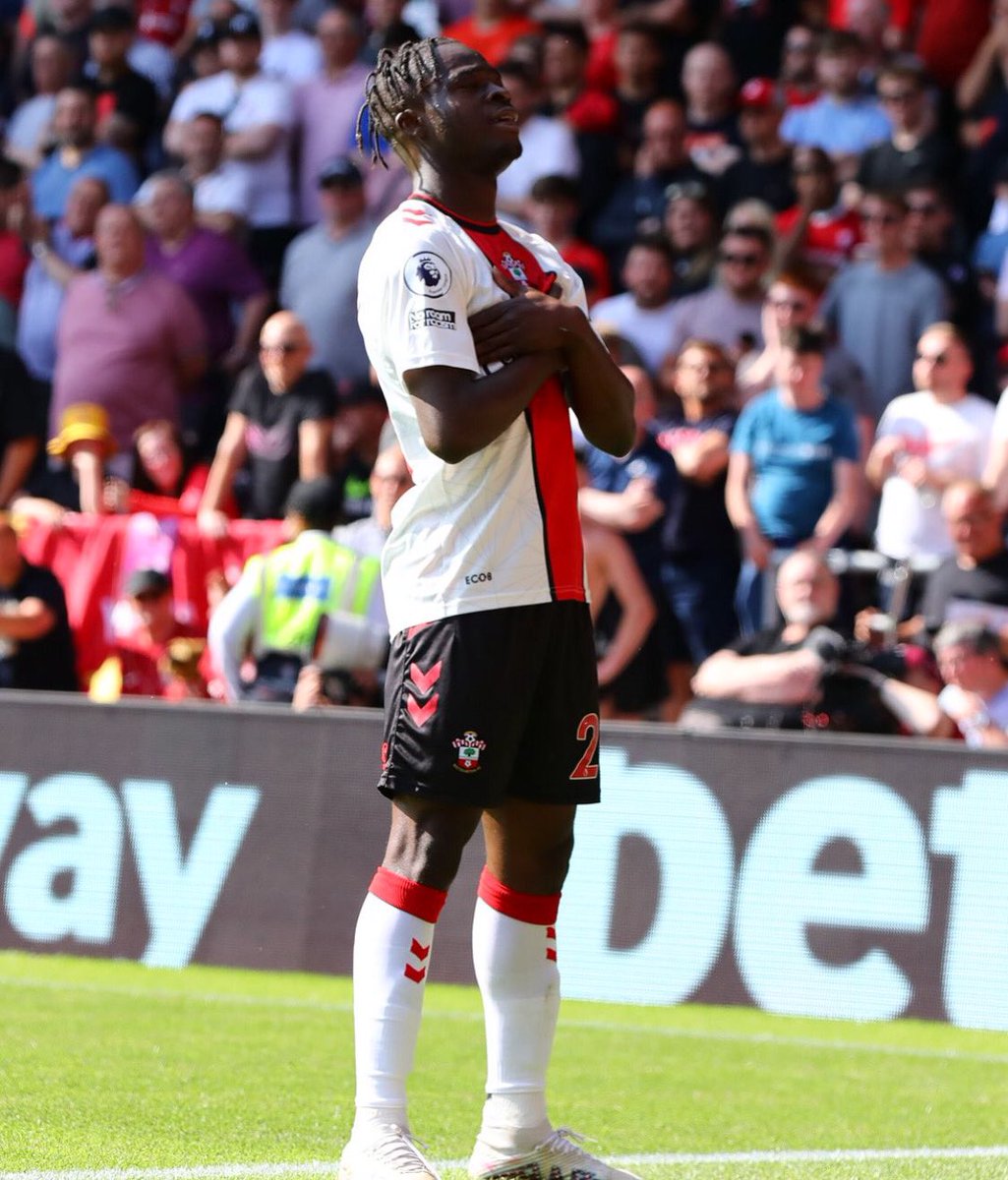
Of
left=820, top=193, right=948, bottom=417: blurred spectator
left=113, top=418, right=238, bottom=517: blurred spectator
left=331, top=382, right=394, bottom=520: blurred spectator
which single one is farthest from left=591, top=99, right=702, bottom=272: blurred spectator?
left=113, top=418, right=238, bottom=517: blurred spectator

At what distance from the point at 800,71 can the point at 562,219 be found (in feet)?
6.37

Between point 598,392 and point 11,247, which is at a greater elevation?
point 11,247

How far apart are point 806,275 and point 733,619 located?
1.94m

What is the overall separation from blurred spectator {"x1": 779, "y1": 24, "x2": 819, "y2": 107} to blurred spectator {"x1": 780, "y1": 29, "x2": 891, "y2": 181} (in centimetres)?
20

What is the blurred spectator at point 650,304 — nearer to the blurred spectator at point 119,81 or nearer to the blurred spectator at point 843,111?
the blurred spectator at point 843,111

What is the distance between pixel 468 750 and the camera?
3982 mm

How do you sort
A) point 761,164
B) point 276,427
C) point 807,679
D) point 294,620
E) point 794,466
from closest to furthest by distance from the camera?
point 807,679 → point 294,620 → point 794,466 → point 276,427 → point 761,164

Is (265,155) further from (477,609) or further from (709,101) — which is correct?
(477,609)

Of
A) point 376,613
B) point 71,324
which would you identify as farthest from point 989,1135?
point 71,324

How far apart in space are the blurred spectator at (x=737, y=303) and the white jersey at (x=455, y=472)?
6912 millimetres

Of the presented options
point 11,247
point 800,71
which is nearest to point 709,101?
point 800,71

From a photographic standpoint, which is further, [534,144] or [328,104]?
[328,104]

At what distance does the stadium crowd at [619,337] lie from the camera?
948cm

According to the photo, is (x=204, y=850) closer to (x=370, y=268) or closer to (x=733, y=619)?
(x=733, y=619)
